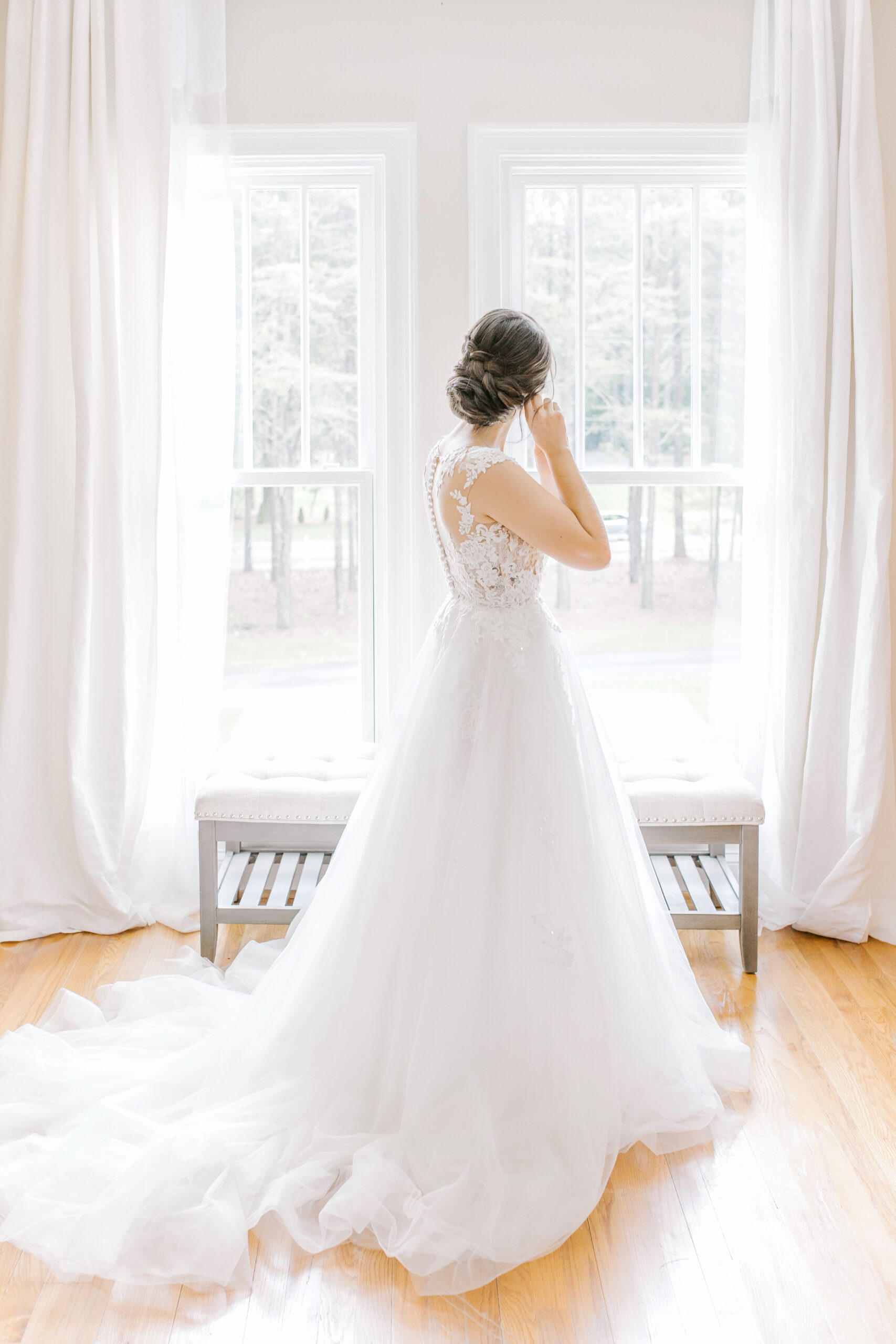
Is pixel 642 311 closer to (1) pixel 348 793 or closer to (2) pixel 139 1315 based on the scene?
(1) pixel 348 793

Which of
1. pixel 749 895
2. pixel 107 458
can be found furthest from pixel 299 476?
pixel 749 895

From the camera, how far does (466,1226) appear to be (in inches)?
70.5

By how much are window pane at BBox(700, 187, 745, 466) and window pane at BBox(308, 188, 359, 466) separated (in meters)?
1.13

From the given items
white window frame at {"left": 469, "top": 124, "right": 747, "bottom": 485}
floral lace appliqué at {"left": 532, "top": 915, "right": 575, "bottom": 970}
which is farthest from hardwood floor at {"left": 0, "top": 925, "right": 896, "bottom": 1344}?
white window frame at {"left": 469, "top": 124, "right": 747, "bottom": 485}

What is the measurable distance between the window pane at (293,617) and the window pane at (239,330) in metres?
0.15

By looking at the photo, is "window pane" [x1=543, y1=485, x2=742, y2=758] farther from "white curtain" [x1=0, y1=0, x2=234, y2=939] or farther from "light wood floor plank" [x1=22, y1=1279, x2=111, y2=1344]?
"light wood floor plank" [x1=22, y1=1279, x2=111, y2=1344]

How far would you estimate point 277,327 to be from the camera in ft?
11.4

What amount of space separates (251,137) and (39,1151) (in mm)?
2827

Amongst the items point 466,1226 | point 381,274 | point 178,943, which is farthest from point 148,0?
point 466,1226

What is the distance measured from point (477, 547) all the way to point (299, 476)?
148cm

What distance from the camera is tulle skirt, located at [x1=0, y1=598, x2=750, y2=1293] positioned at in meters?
1.81

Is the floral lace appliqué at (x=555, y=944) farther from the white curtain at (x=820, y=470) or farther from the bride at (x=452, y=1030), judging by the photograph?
the white curtain at (x=820, y=470)

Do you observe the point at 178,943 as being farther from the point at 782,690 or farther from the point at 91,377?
the point at 782,690

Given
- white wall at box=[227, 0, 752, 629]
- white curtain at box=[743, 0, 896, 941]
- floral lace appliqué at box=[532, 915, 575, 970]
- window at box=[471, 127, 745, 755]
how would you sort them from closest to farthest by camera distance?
floral lace appliqué at box=[532, 915, 575, 970], white curtain at box=[743, 0, 896, 941], white wall at box=[227, 0, 752, 629], window at box=[471, 127, 745, 755]
